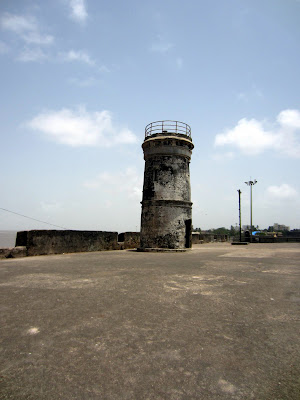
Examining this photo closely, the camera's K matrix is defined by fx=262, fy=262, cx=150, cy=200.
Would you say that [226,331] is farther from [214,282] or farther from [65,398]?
[214,282]

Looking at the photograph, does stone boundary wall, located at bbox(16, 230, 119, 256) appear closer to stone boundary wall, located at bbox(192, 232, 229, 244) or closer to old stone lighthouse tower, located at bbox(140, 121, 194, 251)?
old stone lighthouse tower, located at bbox(140, 121, 194, 251)

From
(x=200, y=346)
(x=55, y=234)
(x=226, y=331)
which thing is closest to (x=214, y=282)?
(x=226, y=331)

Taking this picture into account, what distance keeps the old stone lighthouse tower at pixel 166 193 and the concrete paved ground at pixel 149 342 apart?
9218 mm

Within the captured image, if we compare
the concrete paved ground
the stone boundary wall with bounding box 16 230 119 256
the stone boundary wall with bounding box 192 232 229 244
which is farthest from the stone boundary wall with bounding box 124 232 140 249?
the concrete paved ground

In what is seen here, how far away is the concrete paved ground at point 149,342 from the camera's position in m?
2.02

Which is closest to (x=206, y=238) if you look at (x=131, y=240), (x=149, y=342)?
(x=131, y=240)

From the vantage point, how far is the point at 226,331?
3.04 meters

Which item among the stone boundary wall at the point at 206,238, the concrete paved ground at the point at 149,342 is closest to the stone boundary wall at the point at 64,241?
the concrete paved ground at the point at 149,342

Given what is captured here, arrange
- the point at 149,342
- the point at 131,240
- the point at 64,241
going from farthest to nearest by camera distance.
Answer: the point at 131,240 → the point at 64,241 → the point at 149,342

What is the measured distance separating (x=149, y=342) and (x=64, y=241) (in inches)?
403

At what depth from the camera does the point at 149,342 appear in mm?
2727

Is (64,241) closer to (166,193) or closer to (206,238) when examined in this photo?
(166,193)

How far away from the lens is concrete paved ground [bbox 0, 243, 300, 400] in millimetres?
2018

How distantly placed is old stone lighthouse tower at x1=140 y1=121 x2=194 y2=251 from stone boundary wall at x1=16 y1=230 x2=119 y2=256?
2084 millimetres
